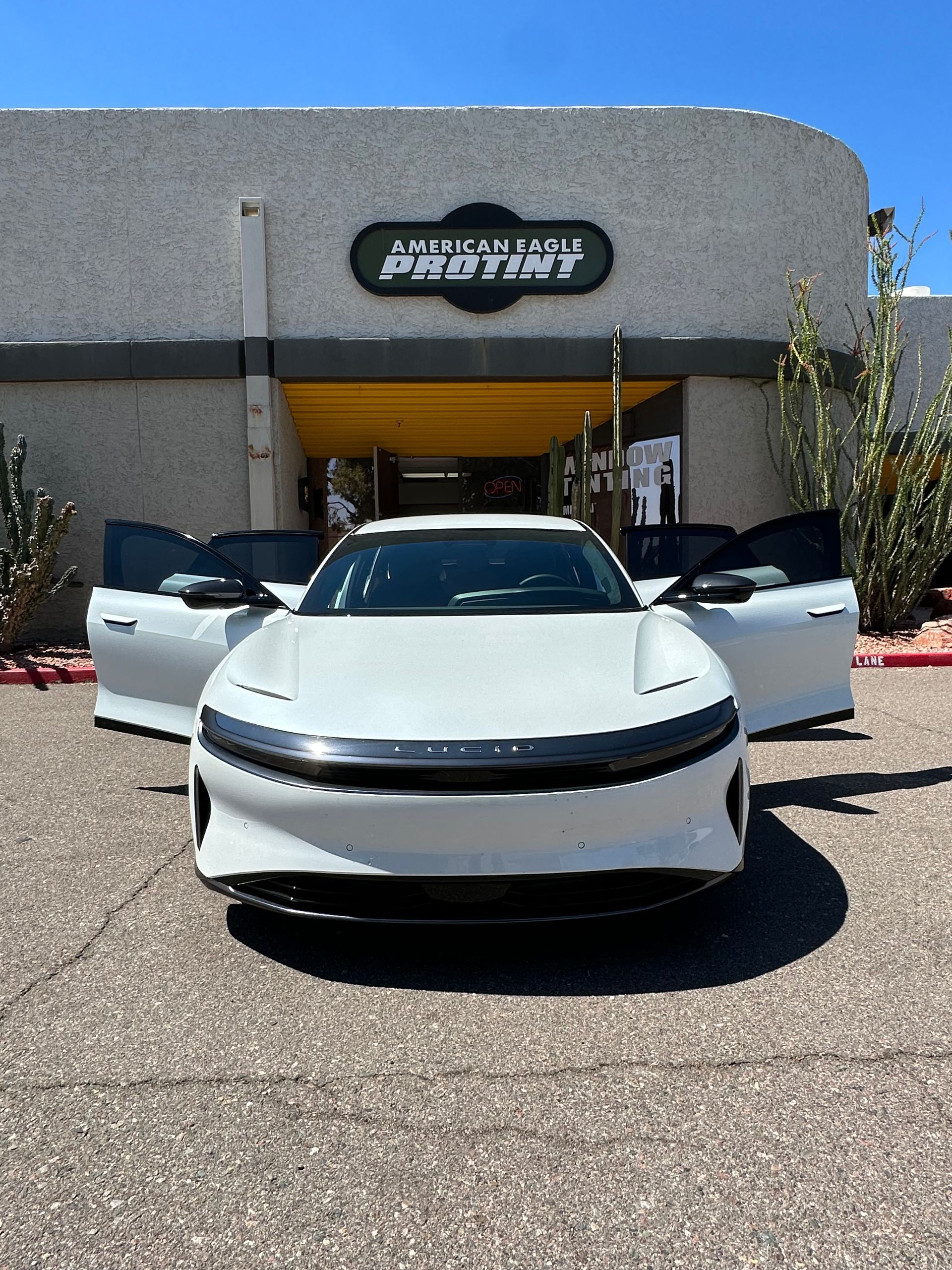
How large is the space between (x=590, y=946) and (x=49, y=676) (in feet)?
23.9

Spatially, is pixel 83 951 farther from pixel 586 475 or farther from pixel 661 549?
pixel 586 475

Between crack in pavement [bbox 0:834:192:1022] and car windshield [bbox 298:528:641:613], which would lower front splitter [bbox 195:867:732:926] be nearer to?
crack in pavement [bbox 0:834:192:1022]

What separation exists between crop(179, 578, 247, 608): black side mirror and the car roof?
2.66 ft

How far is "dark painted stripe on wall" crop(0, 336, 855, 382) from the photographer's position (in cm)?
1032

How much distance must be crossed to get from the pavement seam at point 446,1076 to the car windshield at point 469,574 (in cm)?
174

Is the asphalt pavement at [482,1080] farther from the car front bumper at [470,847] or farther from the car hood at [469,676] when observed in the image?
the car hood at [469,676]

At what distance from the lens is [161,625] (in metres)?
4.11

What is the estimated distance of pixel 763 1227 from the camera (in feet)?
5.49

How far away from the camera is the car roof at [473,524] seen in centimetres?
434

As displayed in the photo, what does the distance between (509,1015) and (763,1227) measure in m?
0.87

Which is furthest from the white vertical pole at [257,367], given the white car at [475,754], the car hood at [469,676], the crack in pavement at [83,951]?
the car hood at [469,676]

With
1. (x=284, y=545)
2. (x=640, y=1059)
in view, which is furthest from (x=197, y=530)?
(x=640, y=1059)

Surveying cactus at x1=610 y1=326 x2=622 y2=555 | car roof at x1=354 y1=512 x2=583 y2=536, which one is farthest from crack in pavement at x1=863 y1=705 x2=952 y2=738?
cactus at x1=610 y1=326 x2=622 y2=555

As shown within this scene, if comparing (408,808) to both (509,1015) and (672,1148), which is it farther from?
(672,1148)
